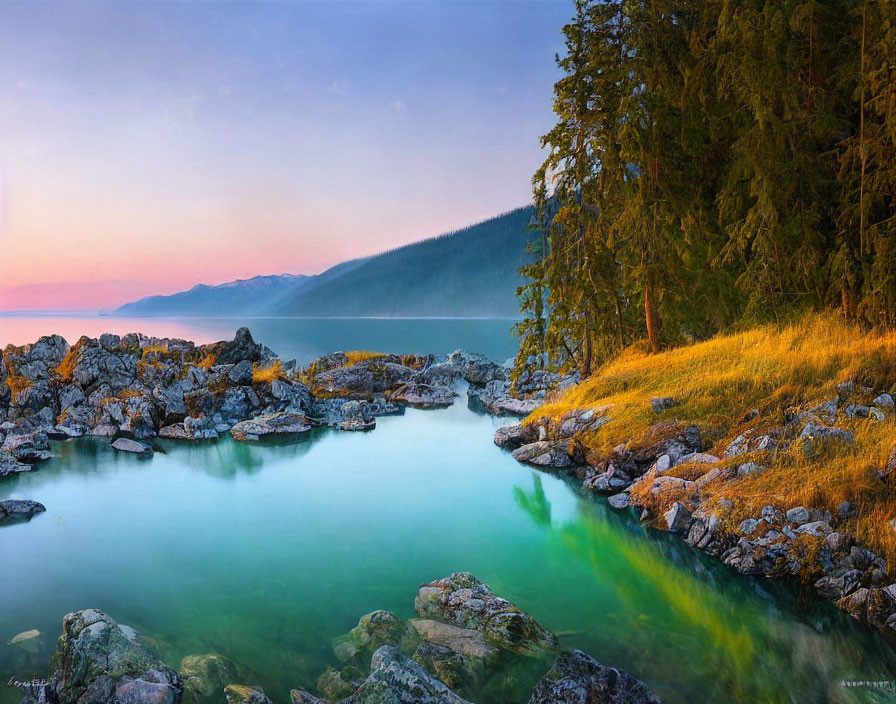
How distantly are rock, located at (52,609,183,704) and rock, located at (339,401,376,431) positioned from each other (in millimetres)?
12962

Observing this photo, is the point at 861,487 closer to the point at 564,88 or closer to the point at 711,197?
the point at 711,197

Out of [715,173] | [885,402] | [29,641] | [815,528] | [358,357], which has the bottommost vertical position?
[815,528]

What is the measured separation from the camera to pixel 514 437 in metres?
14.7

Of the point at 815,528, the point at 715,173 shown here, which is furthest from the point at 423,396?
the point at 815,528

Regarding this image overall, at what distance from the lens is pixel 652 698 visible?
14.0 ft

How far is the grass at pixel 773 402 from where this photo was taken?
6.61 metres

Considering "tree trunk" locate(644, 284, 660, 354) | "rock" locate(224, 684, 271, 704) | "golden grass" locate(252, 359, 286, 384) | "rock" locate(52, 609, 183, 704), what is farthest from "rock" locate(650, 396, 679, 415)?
"golden grass" locate(252, 359, 286, 384)

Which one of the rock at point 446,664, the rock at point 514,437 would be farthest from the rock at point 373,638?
the rock at point 514,437

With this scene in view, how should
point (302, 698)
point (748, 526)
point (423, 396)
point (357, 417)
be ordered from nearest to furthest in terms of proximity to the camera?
1. point (302, 698)
2. point (748, 526)
3. point (357, 417)
4. point (423, 396)

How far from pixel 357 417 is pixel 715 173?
1383 cm

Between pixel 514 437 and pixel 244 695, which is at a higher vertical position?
pixel 244 695

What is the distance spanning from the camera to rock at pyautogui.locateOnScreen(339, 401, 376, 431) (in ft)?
59.0

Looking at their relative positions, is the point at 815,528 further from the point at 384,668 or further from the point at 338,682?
the point at 338,682

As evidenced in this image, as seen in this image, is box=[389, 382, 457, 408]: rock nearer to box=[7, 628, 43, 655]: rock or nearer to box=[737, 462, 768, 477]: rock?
box=[737, 462, 768, 477]: rock
